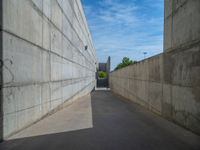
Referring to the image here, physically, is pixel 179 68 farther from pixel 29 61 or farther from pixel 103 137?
pixel 29 61

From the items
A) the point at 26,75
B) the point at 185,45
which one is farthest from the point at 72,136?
the point at 185,45

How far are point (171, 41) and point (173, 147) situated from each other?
3.57m

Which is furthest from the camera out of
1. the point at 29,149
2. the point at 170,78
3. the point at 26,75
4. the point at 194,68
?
the point at 170,78

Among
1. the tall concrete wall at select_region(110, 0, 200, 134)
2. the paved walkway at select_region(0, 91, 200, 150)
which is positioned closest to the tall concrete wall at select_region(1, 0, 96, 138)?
the paved walkway at select_region(0, 91, 200, 150)

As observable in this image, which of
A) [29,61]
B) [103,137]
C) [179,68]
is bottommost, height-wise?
[103,137]

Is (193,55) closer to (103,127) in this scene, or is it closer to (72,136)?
(103,127)

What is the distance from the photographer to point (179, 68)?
5750mm

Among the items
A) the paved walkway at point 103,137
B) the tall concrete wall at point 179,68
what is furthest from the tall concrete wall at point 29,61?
the tall concrete wall at point 179,68

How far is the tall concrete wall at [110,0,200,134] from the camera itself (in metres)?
4.88

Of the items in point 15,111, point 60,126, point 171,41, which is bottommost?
point 60,126

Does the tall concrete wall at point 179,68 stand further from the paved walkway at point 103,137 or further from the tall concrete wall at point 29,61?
the tall concrete wall at point 29,61

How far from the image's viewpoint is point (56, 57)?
8211 mm

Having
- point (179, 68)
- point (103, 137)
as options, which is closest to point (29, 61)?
point (103, 137)

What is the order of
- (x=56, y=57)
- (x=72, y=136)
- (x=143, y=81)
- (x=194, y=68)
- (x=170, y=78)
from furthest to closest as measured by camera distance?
(x=143, y=81) < (x=56, y=57) < (x=170, y=78) < (x=194, y=68) < (x=72, y=136)
